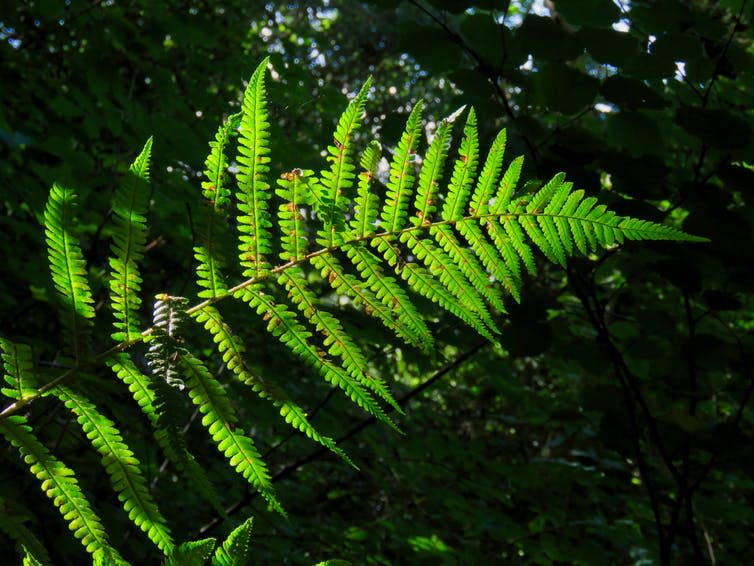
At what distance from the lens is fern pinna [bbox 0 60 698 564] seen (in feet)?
2.38

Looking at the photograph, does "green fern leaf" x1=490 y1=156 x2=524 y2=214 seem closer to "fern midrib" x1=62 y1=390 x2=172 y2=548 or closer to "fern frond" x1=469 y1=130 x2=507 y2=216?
"fern frond" x1=469 y1=130 x2=507 y2=216

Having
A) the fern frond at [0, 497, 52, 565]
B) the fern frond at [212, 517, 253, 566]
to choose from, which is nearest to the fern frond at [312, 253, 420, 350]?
the fern frond at [212, 517, 253, 566]

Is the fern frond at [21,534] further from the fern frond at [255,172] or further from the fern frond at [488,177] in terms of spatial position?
the fern frond at [488,177]

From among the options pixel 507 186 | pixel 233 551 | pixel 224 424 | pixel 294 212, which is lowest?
pixel 233 551

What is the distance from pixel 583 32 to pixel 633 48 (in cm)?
14

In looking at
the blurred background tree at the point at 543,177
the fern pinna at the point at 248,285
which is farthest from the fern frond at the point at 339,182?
the blurred background tree at the point at 543,177

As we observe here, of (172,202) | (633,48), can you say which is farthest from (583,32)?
(172,202)

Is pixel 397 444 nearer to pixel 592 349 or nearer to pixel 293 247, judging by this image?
pixel 592 349

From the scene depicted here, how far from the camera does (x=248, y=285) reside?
0.84m

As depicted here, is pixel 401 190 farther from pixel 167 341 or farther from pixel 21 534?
pixel 21 534

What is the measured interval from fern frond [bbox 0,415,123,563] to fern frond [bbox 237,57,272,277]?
32 centimetres

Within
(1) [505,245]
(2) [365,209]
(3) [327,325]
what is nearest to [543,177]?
Result: (1) [505,245]

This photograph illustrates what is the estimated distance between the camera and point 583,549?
243cm

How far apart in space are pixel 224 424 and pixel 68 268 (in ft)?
0.88
